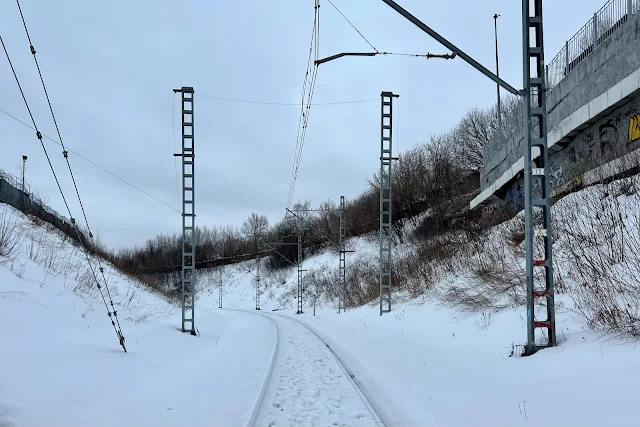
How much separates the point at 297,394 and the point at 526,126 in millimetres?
6135

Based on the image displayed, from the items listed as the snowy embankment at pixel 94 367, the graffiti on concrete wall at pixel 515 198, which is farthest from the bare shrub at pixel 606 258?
the graffiti on concrete wall at pixel 515 198

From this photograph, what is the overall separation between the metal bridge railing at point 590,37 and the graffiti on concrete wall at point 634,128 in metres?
2.55

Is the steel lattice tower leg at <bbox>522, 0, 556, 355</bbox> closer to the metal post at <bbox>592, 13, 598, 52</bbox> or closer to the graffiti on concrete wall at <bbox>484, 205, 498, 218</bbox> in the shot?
the metal post at <bbox>592, 13, 598, 52</bbox>

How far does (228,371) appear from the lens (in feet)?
32.4

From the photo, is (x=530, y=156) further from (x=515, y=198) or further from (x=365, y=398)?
(x=515, y=198)

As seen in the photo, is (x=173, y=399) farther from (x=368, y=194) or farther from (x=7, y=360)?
(x=368, y=194)

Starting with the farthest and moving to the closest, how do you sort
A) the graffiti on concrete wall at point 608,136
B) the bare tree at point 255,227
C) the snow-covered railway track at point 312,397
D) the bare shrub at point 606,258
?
the bare tree at point 255,227
the graffiti on concrete wall at point 608,136
the bare shrub at point 606,258
the snow-covered railway track at point 312,397

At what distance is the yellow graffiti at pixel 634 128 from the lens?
43.2 ft

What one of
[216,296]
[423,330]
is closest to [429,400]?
[423,330]

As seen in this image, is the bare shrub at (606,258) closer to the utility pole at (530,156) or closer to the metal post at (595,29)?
the utility pole at (530,156)

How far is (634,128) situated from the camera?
43.9ft

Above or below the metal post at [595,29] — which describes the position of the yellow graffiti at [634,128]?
below

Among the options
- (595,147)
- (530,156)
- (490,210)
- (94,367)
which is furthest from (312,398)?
(490,210)

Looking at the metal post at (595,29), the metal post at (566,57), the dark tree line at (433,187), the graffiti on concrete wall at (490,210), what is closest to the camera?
the metal post at (595,29)
